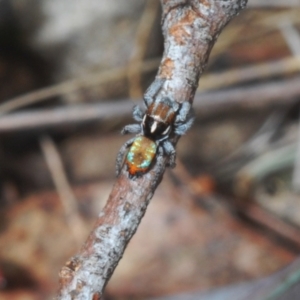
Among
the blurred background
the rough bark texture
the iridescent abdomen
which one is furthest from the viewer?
the blurred background

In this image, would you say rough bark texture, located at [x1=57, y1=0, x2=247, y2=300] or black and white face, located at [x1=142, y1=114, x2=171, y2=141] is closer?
rough bark texture, located at [x1=57, y1=0, x2=247, y2=300]

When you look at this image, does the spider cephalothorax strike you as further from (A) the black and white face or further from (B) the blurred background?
(B) the blurred background

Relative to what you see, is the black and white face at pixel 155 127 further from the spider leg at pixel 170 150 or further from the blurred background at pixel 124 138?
the blurred background at pixel 124 138

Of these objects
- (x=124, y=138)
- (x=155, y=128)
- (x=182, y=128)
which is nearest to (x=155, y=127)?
(x=155, y=128)

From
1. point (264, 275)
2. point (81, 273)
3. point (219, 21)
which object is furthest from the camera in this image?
point (264, 275)

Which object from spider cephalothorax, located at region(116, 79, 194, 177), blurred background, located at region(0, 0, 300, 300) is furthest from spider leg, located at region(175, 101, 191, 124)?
blurred background, located at region(0, 0, 300, 300)

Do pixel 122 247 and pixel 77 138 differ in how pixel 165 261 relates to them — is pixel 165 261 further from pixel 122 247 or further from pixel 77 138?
pixel 122 247

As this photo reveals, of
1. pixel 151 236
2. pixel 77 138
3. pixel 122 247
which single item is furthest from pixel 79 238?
pixel 122 247

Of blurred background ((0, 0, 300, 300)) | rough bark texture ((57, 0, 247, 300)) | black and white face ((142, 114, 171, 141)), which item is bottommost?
rough bark texture ((57, 0, 247, 300))

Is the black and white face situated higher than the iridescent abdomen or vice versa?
the black and white face
